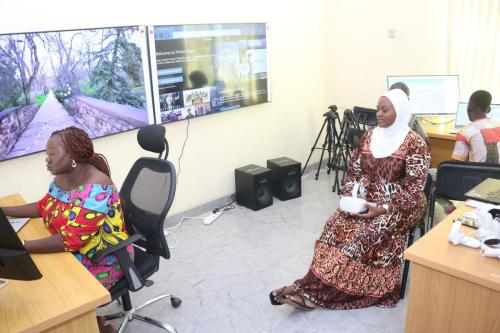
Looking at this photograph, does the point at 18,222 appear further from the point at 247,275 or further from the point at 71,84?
the point at 247,275

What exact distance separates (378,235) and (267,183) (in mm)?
1725

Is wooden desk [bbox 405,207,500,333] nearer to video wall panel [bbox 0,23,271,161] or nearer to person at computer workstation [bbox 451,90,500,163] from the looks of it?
person at computer workstation [bbox 451,90,500,163]

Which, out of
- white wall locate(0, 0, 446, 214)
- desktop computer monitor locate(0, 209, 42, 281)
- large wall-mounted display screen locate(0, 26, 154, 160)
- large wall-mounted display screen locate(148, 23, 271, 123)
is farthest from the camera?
large wall-mounted display screen locate(148, 23, 271, 123)

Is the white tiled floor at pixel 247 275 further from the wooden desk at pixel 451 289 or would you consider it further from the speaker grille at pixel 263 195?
the wooden desk at pixel 451 289

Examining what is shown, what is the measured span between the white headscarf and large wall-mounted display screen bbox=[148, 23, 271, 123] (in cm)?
169

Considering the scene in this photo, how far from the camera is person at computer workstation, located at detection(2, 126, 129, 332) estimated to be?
191 cm

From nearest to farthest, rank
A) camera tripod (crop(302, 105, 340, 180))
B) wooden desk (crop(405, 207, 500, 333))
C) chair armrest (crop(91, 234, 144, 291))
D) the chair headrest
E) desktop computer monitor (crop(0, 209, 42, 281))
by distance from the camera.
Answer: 1. desktop computer monitor (crop(0, 209, 42, 281))
2. wooden desk (crop(405, 207, 500, 333))
3. chair armrest (crop(91, 234, 144, 291))
4. the chair headrest
5. camera tripod (crop(302, 105, 340, 180))

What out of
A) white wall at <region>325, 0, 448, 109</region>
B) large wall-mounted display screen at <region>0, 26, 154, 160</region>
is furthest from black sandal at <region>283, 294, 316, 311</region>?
white wall at <region>325, 0, 448, 109</region>

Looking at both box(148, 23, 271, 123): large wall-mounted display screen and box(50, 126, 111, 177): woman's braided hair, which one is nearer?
box(50, 126, 111, 177): woman's braided hair

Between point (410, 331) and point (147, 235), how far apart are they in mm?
1352

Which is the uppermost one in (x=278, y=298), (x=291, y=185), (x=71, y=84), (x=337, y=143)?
(x=71, y=84)

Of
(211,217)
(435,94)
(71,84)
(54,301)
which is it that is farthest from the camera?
(435,94)

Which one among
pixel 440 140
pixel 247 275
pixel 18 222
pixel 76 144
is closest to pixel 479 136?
pixel 440 140

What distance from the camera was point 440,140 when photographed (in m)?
4.06
